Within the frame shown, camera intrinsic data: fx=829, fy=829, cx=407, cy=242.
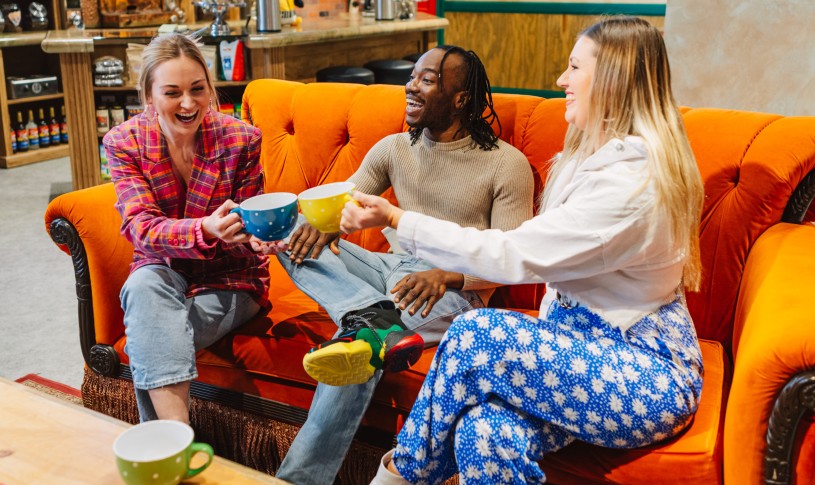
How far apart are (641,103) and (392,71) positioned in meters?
3.90

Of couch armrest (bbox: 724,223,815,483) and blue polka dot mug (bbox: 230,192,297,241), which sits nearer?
couch armrest (bbox: 724,223,815,483)

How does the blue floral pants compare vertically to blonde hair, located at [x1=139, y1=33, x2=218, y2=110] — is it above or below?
below

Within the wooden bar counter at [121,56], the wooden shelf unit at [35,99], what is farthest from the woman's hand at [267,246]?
the wooden shelf unit at [35,99]

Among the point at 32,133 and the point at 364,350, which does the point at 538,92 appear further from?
the point at 364,350

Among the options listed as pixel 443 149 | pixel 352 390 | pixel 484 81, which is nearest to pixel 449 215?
pixel 443 149

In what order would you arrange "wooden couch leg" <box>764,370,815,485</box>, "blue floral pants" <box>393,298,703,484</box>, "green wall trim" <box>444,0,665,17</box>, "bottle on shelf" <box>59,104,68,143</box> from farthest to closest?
"green wall trim" <box>444,0,665,17</box>, "bottle on shelf" <box>59,104,68,143</box>, "blue floral pants" <box>393,298,703,484</box>, "wooden couch leg" <box>764,370,815,485</box>

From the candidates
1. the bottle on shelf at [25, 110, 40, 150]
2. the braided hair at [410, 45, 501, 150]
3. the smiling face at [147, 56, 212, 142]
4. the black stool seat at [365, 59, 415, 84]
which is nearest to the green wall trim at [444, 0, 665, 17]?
the black stool seat at [365, 59, 415, 84]

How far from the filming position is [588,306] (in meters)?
1.55

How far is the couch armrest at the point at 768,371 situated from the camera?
1.33 m

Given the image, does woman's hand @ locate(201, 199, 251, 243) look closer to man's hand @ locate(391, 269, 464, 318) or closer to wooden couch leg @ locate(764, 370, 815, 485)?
man's hand @ locate(391, 269, 464, 318)

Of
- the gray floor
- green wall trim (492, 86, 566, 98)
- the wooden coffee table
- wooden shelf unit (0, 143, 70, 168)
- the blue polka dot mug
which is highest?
the blue polka dot mug

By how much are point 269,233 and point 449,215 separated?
1.91ft

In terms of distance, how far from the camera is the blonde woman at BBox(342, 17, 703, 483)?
1439mm

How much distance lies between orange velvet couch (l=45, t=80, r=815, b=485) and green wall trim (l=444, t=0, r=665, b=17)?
15.5 ft
